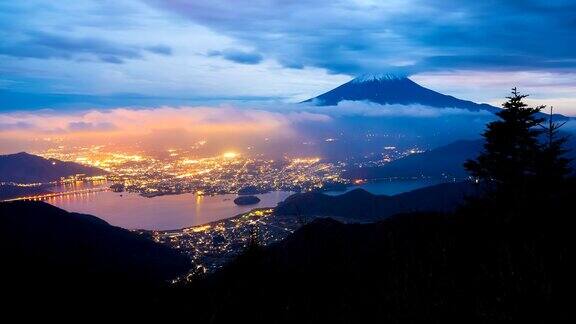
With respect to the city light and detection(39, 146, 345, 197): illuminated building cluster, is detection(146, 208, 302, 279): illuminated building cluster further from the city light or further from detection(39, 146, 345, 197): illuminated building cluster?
the city light

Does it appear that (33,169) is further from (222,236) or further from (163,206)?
(222,236)

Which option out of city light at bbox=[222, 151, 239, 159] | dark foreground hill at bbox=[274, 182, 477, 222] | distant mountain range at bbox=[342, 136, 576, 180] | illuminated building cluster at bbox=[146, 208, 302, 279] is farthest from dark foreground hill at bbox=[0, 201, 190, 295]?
city light at bbox=[222, 151, 239, 159]

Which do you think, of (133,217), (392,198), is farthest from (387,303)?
(133,217)

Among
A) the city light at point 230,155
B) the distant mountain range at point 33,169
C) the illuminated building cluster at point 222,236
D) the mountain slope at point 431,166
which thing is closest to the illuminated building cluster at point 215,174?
the city light at point 230,155

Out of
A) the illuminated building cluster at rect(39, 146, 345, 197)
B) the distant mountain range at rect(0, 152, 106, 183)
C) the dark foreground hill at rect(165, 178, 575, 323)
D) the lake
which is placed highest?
the dark foreground hill at rect(165, 178, 575, 323)

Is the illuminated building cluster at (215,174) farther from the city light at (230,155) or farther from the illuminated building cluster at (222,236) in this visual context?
the illuminated building cluster at (222,236)

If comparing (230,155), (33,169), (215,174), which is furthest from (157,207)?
(230,155)
